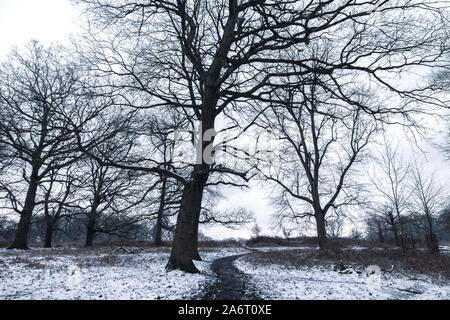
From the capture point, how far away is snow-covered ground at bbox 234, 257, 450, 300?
5.18 m

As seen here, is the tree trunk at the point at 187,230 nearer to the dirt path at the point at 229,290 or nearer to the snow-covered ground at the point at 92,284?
the snow-covered ground at the point at 92,284

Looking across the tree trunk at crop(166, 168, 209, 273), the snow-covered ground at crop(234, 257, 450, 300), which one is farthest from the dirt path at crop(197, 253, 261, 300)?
the tree trunk at crop(166, 168, 209, 273)

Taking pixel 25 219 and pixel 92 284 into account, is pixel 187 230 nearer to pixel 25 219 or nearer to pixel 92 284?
pixel 92 284

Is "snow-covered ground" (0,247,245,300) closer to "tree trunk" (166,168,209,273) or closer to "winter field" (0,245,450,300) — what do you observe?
"winter field" (0,245,450,300)

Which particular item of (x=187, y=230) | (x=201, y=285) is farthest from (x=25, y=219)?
(x=201, y=285)

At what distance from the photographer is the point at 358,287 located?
19.3 feet

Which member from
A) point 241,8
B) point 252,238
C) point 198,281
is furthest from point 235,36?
point 252,238

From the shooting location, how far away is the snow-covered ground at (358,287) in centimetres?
518

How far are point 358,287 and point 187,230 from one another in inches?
189

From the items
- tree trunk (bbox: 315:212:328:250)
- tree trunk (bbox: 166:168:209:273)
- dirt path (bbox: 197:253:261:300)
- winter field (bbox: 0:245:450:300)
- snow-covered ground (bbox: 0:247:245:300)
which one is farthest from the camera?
tree trunk (bbox: 315:212:328:250)

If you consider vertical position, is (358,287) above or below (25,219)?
below

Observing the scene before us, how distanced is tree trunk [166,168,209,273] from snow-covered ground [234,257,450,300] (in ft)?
7.28

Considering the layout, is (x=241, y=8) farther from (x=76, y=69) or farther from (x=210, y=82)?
(x=76, y=69)

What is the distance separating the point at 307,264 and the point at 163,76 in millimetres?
9007
